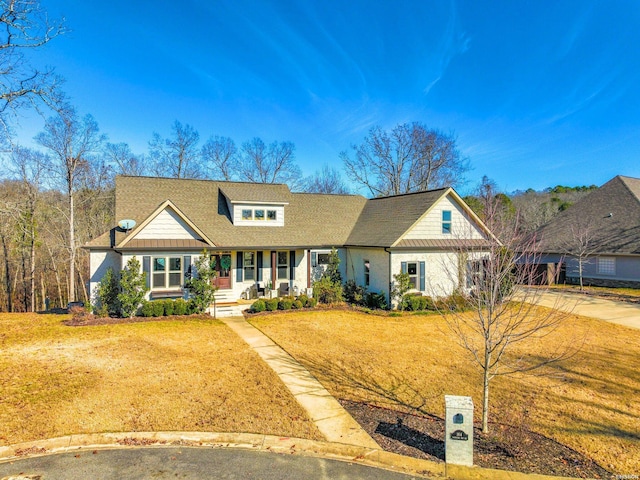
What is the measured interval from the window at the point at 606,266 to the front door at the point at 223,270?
26.5 m

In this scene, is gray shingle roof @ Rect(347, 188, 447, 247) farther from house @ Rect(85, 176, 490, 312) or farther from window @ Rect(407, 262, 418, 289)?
window @ Rect(407, 262, 418, 289)

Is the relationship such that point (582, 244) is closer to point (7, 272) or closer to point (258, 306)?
point (258, 306)

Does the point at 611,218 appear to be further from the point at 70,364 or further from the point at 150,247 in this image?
the point at 70,364

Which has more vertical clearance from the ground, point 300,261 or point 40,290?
point 300,261

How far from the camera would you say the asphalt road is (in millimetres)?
5582

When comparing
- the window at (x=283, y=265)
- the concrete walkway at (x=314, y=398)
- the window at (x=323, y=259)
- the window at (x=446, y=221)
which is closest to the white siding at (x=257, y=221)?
the window at (x=283, y=265)

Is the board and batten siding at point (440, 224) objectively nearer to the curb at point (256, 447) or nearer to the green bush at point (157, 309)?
the green bush at point (157, 309)

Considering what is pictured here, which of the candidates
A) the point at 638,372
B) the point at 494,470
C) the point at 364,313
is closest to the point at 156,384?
the point at 494,470

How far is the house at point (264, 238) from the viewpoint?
17.7 metres

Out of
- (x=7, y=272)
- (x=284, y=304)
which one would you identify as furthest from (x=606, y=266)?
(x=7, y=272)

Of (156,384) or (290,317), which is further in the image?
(290,317)

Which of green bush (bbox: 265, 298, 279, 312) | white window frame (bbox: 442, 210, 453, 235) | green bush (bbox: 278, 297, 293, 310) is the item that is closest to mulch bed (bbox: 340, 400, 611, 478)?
green bush (bbox: 265, 298, 279, 312)

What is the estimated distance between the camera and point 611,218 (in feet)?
93.5

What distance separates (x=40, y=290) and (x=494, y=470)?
3655 centimetres
